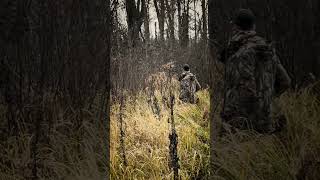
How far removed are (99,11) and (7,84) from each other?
1242mm

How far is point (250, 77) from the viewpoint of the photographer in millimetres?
3604

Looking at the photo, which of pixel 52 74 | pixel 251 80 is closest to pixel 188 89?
pixel 52 74

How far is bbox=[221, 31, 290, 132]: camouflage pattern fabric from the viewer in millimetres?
3578

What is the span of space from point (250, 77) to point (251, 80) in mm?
28

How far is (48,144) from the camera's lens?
3953 millimetres

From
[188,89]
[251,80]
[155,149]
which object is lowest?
[155,149]

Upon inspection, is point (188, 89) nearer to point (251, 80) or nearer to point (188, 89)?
point (188, 89)

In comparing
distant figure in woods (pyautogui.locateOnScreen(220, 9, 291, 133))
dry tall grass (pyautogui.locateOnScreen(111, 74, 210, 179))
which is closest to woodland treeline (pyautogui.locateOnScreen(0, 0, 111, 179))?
dry tall grass (pyautogui.locateOnScreen(111, 74, 210, 179))

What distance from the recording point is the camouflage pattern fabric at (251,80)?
358 cm

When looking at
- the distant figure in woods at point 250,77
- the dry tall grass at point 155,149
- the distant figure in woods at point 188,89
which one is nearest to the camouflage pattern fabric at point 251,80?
the distant figure in woods at point 250,77

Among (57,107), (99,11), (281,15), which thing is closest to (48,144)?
(57,107)

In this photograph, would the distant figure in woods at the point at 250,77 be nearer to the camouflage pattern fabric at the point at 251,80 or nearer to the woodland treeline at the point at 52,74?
the camouflage pattern fabric at the point at 251,80

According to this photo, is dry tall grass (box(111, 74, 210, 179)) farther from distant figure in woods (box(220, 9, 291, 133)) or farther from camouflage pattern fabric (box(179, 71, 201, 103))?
camouflage pattern fabric (box(179, 71, 201, 103))

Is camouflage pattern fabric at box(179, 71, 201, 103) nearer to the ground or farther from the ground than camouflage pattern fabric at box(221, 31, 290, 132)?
nearer to the ground
